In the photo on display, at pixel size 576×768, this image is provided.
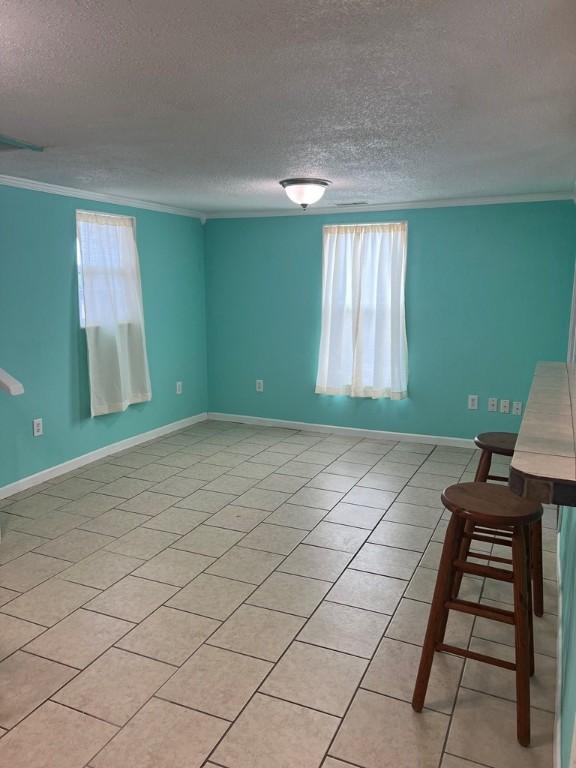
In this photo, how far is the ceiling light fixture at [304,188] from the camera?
12.3 feet

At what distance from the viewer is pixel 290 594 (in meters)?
2.77

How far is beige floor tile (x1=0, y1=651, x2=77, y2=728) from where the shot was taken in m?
2.01

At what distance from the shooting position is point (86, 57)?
5.72 ft

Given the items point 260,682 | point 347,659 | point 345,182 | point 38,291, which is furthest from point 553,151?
point 38,291

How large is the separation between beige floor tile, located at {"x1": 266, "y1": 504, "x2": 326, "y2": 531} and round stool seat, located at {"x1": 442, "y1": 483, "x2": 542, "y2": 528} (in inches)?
61.4

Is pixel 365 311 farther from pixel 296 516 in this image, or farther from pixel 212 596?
pixel 212 596

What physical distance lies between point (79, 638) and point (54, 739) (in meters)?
0.55

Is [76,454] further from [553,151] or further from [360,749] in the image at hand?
[553,151]

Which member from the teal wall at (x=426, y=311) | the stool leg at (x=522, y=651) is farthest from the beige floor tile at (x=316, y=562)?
the teal wall at (x=426, y=311)

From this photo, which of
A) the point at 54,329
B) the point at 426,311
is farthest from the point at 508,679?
the point at 54,329

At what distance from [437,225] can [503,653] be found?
365 cm

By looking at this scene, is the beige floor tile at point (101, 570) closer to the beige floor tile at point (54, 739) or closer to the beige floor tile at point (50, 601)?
the beige floor tile at point (50, 601)

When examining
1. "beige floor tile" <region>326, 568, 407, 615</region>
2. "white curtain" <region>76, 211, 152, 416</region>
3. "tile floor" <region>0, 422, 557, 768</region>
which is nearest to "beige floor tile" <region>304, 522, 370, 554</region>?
"tile floor" <region>0, 422, 557, 768</region>

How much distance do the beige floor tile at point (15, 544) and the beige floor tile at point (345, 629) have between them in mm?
1650
